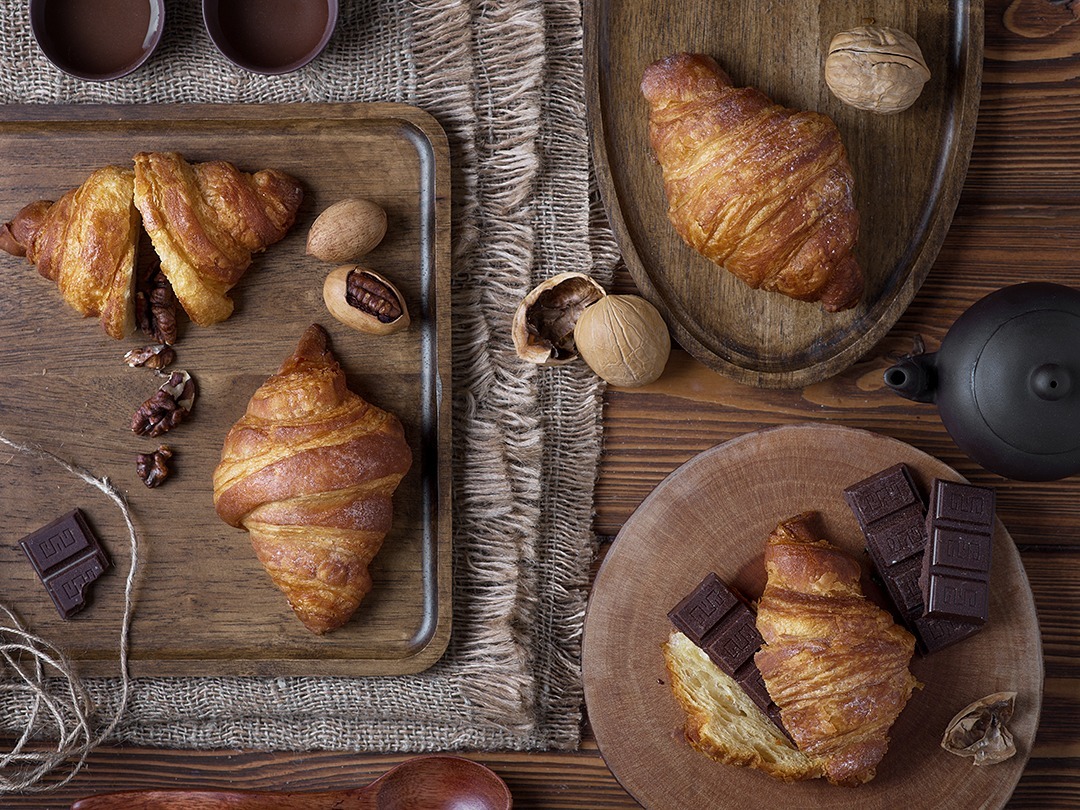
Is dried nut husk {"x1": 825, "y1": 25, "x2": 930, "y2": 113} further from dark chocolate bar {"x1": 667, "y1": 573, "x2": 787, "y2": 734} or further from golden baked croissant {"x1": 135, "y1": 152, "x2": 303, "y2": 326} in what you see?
golden baked croissant {"x1": 135, "y1": 152, "x2": 303, "y2": 326}

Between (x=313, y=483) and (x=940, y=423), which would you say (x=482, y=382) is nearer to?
(x=313, y=483)

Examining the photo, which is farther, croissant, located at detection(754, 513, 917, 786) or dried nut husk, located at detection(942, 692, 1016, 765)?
dried nut husk, located at detection(942, 692, 1016, 765)

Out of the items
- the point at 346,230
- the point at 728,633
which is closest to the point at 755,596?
the point at 728,633

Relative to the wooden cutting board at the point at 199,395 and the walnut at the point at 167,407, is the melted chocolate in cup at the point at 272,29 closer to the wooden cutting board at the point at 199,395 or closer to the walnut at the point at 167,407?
the wooden cutting board at the point at 199,395

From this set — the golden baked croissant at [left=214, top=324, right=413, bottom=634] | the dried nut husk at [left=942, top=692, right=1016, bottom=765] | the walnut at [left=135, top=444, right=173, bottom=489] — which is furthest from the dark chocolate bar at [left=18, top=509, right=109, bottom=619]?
the dried nut husk at [left=942, top=692, right=1016, bottom=765]

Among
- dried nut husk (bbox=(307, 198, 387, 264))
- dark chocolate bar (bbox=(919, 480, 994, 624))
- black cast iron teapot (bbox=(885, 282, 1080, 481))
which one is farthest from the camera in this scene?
dried nut husk (bbox=(307, 198, 387, 264))

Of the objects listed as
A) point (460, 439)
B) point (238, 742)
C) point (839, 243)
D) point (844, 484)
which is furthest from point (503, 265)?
point (238, 742)

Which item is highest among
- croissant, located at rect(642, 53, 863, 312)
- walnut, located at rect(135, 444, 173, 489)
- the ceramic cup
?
the ceramic cup

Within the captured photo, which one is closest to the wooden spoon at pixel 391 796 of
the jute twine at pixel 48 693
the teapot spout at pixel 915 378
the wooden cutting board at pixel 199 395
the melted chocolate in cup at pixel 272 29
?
the jute twine at pixel 48 693

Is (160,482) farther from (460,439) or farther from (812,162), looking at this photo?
(812,162)
